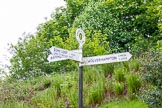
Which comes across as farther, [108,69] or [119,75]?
[108,69]

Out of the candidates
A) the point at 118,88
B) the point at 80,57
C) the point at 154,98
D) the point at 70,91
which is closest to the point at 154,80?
the point at 154,98

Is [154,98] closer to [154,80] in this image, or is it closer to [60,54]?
[154,80]

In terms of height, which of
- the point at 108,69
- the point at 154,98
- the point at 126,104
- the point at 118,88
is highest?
the point at 108,69

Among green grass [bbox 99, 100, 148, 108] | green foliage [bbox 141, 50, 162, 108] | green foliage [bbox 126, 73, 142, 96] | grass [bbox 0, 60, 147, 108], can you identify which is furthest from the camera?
grass [bbox 0, 60, 147, 108]

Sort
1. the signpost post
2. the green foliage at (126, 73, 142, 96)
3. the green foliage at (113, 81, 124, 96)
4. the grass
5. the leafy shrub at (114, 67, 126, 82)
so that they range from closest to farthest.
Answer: the signpost post
the green foliage at (126, 73, 142, 96)
the green foliage at (113, 81, 124, 96)
the grass
the leafy shrub at (114, 67, 126, 82)

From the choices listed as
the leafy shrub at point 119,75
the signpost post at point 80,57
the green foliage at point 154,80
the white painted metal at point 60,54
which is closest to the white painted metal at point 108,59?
the signpost post at point 80,57

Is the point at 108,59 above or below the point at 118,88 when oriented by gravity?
above

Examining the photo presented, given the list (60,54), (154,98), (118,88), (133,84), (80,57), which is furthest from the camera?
(118,88)

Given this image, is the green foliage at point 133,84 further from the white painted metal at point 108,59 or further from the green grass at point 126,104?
the white painted metal at point 108,59

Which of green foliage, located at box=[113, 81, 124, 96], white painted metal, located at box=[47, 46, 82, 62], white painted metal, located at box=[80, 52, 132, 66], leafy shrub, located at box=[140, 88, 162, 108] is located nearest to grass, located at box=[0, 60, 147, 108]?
green foliage, located at box=[113, 81, 124, 96]

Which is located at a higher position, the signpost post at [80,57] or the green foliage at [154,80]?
the signpost post at [80,57]

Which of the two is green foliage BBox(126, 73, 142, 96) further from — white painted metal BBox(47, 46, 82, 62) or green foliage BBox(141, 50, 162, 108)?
white painted metal BBox(47, 46, 82, 62)

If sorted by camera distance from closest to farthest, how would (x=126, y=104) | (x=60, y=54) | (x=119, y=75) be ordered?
(x=60, y=54) → (x=126, y=104) → (x=119, y=75)

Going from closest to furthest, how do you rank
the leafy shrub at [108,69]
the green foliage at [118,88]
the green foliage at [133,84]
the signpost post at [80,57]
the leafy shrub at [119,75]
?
the signpost post at [80,57] < the green foliage at [133,84] < the green foliage at [118,88] < the leafy shrub at [119,75] < the leafy shrub at [108,69]
